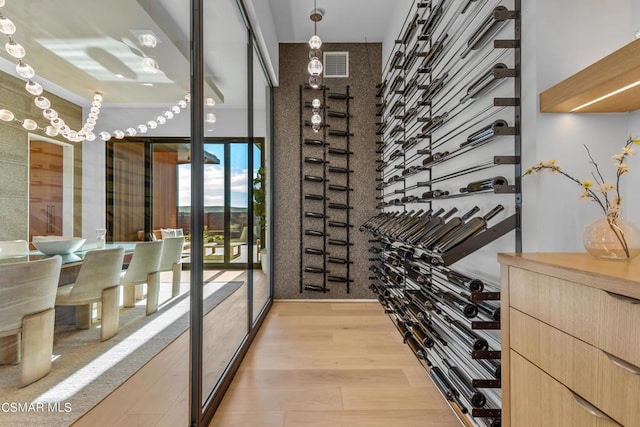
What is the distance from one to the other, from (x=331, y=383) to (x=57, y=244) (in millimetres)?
1846

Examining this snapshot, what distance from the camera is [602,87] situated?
0.98 meters

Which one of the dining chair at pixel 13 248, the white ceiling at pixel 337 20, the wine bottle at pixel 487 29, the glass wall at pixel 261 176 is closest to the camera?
the dining chair at pixel 13 248

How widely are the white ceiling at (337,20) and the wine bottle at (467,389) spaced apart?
11.2 ft

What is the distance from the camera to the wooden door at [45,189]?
2.20 feet

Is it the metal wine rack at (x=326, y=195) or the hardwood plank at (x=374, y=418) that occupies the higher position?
the metal wine rack at (x=326, y=195)

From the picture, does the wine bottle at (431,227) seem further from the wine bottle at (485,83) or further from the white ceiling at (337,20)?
the white ceiling at (337,20)

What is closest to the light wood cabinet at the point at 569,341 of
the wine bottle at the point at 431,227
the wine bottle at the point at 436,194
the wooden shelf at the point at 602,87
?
the wooden shelf at the point at 602,87

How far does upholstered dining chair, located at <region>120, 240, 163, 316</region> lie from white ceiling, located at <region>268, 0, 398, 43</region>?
122 inches

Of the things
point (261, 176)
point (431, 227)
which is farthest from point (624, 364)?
point (261, 176)

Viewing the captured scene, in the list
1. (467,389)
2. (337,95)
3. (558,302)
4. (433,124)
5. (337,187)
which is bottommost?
(467,389)

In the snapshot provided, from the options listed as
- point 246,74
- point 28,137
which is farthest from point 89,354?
point 246,74

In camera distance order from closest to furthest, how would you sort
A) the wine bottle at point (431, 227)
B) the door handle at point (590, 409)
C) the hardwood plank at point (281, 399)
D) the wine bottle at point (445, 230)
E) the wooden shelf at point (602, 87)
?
the door handle at point (590, 409) < the wooden shelf at point (602, 87) < the wine bottle at point (445, 230) < the wine bottle at point (431, 227) < the hardwood plank at point (281, 399)

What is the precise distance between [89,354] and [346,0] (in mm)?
3608

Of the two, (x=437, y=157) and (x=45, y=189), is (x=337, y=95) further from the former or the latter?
(x=45, y=189)
